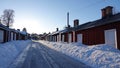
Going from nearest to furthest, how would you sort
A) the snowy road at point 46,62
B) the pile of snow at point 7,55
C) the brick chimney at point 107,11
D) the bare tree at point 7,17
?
the snowy road at point 46,62 < the pile of snow at point 7,55 < the brick chimney at point 107,11 < the bare tree at point 7,17

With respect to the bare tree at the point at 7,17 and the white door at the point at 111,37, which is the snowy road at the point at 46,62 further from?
the bare tree at the point at 7,17

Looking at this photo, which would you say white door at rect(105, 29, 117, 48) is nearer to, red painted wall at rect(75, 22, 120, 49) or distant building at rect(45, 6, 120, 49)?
distant building at rect(45, 6, 120, 49)

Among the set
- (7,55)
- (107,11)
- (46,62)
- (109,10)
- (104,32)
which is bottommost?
(46,62)

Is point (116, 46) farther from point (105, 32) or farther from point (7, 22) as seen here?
point (7, 22)

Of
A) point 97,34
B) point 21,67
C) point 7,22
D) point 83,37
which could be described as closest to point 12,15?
point 7,22

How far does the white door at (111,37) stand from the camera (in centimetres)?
1666

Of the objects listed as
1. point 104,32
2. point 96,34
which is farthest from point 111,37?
point 96,34

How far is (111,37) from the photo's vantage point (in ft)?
56.5

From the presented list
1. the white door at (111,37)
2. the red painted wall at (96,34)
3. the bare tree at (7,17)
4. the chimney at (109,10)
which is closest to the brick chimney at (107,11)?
the chimney at (109,10)

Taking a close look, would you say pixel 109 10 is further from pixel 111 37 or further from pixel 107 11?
pixel 111 37

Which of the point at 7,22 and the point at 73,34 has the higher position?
the point at 7,22

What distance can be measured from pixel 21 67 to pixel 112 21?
11442 millimetres

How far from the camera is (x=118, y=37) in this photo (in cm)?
1606

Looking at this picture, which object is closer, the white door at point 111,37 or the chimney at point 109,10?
the white door at point 111,37
